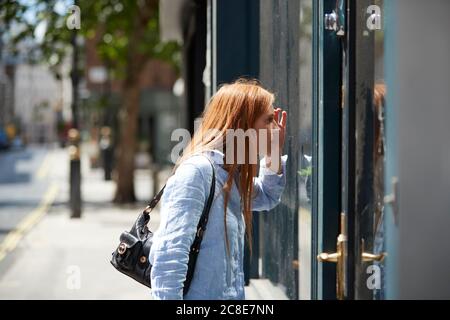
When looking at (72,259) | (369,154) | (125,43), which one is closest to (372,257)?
(369,154)

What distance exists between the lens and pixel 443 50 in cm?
196

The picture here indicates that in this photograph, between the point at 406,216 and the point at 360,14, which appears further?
the point at 360,14

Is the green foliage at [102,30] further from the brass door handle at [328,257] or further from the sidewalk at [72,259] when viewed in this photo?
the brass door handle at [328,257]

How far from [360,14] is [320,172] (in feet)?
2.47

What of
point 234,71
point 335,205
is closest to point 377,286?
point 335,205

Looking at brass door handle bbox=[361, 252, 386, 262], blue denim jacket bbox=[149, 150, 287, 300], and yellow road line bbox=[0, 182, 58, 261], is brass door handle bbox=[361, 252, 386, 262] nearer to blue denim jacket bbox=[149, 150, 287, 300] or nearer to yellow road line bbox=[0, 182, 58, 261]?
blue denim jacket bbox=[149, 150, 287, 300]

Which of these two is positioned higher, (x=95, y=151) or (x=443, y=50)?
(x=443, y=50)

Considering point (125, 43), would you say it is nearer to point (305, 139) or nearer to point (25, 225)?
point (25, 225)

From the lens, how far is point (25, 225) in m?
13.5

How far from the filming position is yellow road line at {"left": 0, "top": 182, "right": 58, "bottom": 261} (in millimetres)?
10664

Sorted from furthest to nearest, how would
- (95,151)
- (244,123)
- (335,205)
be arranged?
1. (95,151)
2. (335,205)
3. (244,123)

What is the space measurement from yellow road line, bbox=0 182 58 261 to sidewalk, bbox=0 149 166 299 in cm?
Answer: 13

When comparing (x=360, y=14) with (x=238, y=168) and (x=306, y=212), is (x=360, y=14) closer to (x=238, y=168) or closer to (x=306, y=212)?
(x=238, y=168)

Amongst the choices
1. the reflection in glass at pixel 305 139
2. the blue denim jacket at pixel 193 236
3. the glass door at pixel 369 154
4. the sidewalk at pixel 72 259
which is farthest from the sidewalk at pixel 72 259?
the glass door at pixel 369 154
